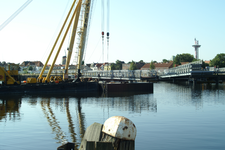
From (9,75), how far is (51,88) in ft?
34.3

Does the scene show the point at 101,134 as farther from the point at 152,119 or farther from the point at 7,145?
the point at 152,119

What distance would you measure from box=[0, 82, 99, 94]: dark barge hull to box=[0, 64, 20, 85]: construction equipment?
1.50 metres

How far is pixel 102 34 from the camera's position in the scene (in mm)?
61469

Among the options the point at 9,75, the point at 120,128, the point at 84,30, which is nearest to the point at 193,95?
the point at 84,30

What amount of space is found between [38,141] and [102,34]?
47.8 metres

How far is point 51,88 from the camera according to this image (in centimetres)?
6050

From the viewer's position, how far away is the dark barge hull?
57.1 m

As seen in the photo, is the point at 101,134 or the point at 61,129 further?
the point at 61,129

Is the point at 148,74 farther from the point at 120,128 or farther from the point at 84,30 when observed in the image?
the point at 120,128

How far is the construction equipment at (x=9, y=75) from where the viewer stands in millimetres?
56553

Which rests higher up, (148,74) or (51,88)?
(148,74)

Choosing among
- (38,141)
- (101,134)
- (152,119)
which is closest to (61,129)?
(38,141)

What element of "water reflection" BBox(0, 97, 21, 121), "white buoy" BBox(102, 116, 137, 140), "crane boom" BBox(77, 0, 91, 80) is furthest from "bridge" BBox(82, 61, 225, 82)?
"white buoy" BBox(102, 116, 137, 140)

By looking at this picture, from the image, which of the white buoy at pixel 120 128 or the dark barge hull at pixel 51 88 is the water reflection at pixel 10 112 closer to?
the dark barge hull at pixel 51 88
